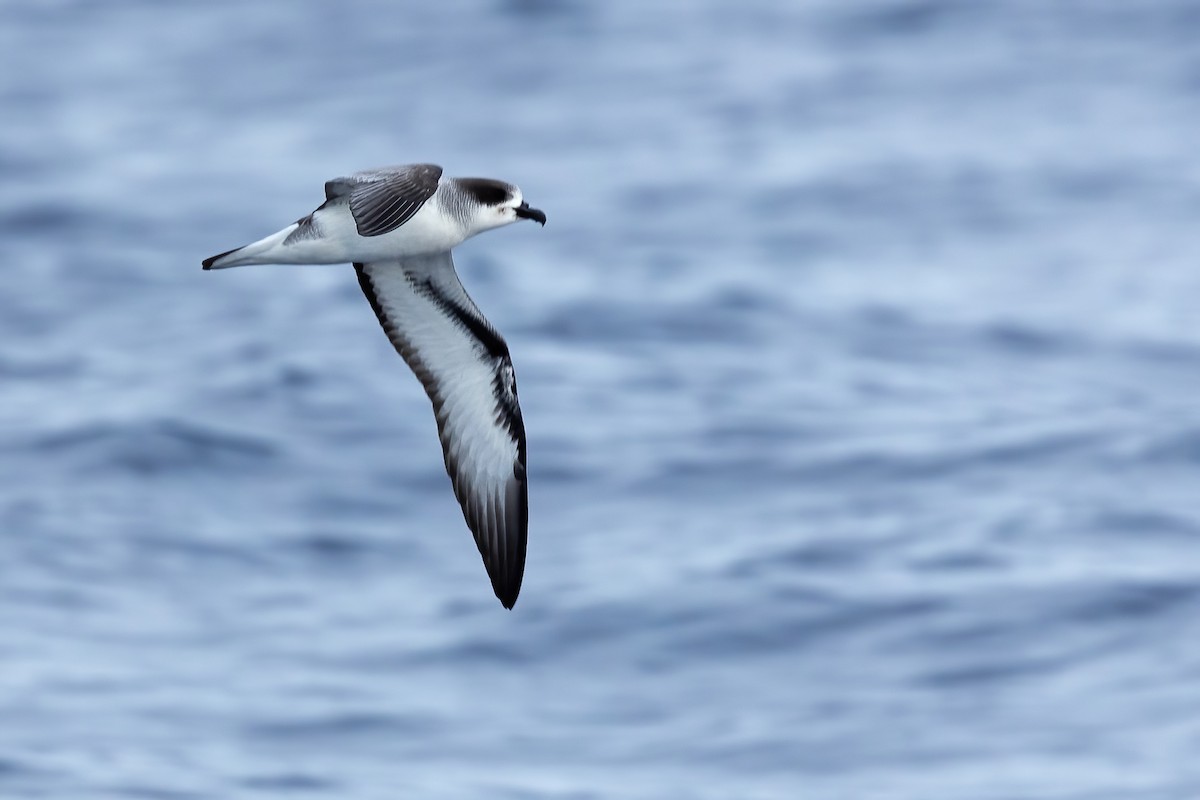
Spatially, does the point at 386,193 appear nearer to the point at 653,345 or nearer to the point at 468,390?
the point at 468,390

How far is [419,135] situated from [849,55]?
31.7ft

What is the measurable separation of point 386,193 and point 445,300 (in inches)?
90.8

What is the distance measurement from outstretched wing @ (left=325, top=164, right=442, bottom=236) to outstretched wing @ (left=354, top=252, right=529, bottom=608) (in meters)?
1.71

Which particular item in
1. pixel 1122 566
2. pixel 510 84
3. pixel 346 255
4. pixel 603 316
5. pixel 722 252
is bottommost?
pixel 346 255

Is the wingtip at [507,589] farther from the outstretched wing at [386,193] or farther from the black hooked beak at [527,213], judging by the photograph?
the outstretched wing at [386,193]

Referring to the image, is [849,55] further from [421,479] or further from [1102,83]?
[421,479]

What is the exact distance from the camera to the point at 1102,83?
4153 centimetres

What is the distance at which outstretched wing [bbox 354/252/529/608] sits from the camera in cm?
1183

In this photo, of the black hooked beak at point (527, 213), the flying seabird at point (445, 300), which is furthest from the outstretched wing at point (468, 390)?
the black hooked beak at point (527, 213)

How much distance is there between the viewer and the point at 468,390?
12461mm

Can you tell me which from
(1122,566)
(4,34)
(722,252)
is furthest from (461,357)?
(4,34)

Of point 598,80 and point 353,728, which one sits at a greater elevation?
point 598,80

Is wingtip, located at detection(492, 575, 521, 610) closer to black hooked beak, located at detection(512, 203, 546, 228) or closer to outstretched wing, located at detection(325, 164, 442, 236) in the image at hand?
black hooked beak, located at detection(512, 203, 546, 228)

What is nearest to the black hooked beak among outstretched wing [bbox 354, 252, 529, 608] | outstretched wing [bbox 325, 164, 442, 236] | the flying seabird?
the flying seabird
